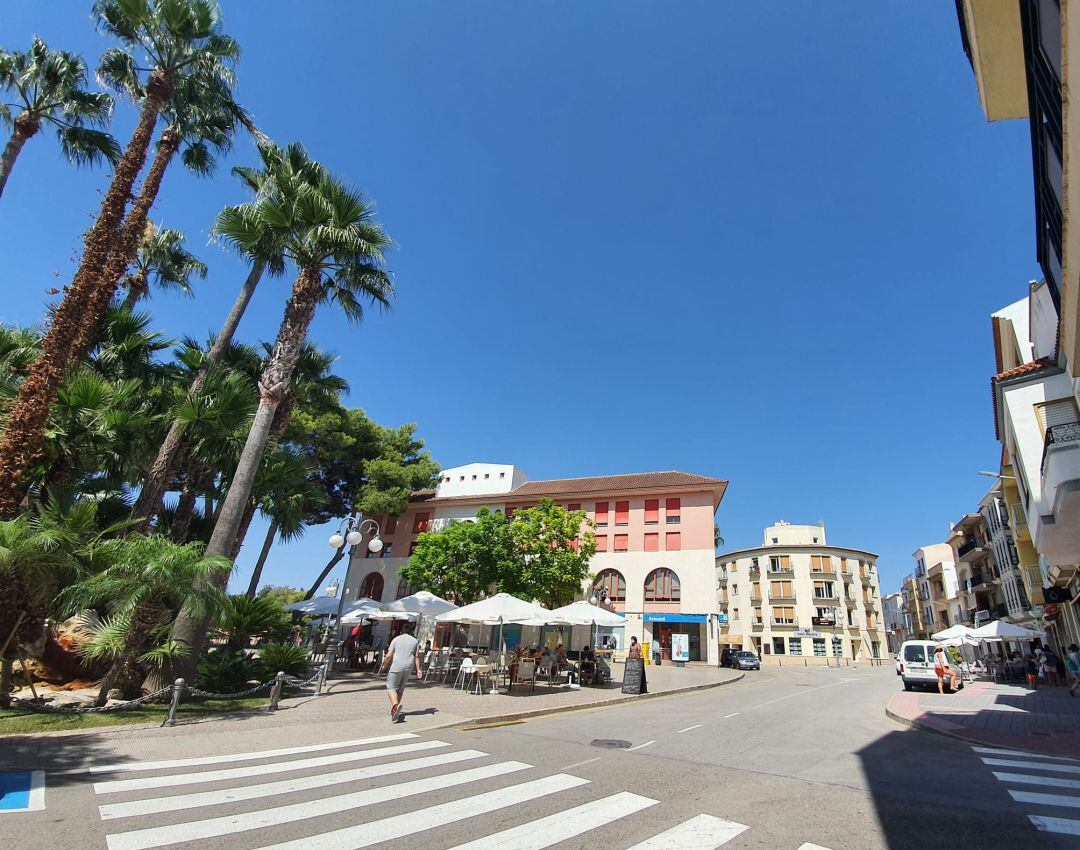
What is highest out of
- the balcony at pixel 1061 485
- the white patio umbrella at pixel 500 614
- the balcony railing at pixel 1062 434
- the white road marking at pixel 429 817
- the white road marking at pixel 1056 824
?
the balcony railing at pixel 1062 434

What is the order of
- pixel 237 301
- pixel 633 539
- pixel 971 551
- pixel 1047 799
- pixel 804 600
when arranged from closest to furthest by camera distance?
1. pixel 1047 799
2. pixel 237 301
3. pixel 633 539
4. pixel 971 551
5. pixel 804 600

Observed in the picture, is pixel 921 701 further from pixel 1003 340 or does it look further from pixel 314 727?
pixel 314 727

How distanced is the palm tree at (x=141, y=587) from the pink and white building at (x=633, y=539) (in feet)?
78.1

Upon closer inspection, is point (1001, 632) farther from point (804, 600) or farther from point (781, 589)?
point (781, 589)

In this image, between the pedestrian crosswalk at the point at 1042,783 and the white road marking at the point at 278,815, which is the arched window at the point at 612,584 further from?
the white road marking at the point at 278,815

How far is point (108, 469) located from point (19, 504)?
4289 millimetres

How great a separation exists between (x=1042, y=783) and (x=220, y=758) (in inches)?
422

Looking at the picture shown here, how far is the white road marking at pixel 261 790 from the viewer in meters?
4.76

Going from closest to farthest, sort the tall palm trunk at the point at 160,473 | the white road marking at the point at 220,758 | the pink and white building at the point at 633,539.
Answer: the white road marking at the point at 220,758 → the tall palm trunk at the point at 160,473 → the pink and white building at the point at 633,539

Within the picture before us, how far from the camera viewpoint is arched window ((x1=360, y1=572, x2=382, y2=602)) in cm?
4472

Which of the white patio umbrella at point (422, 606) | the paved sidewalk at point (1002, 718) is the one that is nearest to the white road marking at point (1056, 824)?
the paved sidewalk at point (1002, 718)

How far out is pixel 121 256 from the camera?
12.9 m

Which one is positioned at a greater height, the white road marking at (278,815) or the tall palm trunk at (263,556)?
the tall palm trunk at (263,556)

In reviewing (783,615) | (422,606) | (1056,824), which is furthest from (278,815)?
(783,615)
